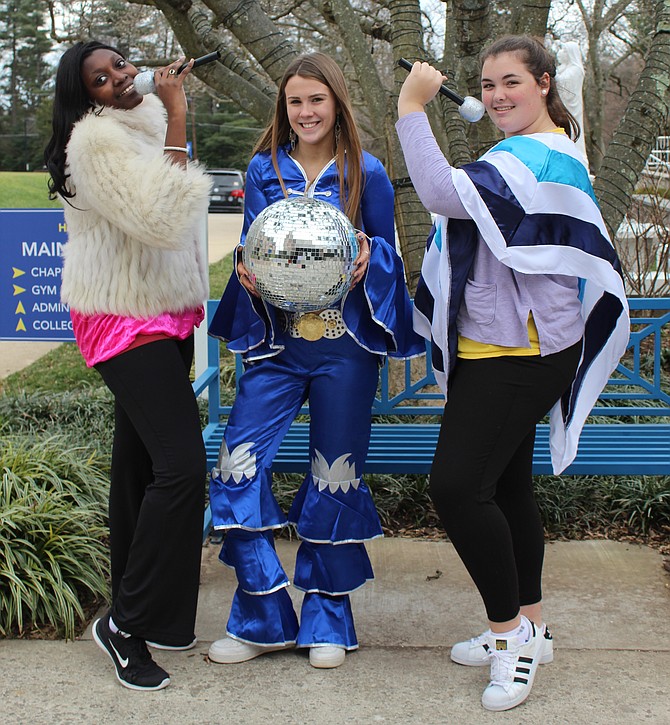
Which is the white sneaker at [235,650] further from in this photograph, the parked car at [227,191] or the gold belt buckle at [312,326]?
the parked car at [227,191]

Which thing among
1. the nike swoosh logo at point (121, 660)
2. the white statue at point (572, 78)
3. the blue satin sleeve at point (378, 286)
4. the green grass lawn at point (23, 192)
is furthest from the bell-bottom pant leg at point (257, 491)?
the green grass lawn at point (23, 192)

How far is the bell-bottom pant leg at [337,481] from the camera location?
9.66 feet

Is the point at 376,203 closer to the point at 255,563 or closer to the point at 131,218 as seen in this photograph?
the point at 131,218

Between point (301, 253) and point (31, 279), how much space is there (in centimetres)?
285

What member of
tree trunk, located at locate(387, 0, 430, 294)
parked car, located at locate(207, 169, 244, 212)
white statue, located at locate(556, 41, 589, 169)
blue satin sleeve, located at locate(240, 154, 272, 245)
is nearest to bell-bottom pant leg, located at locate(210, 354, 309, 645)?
blue satin sleeve, located at locate(240, 154, 272, 245)

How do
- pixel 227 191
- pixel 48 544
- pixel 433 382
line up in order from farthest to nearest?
pixel 227 191 → pixel 433 382 → pixel 48 544

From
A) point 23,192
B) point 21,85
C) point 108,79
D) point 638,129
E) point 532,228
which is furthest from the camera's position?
point 21,85

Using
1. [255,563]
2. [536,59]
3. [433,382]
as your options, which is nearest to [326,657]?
Answer: [255,563]

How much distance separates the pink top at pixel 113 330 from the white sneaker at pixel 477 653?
1.37 meters

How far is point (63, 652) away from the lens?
313cm

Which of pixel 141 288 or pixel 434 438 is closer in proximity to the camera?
pixel 141 288

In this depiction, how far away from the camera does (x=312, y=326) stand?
291 cm

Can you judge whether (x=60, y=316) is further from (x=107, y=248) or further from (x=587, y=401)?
(x=587, y=401)

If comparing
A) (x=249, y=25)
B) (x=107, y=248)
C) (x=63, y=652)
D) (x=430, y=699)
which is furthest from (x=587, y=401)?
(x=249, y=25)
